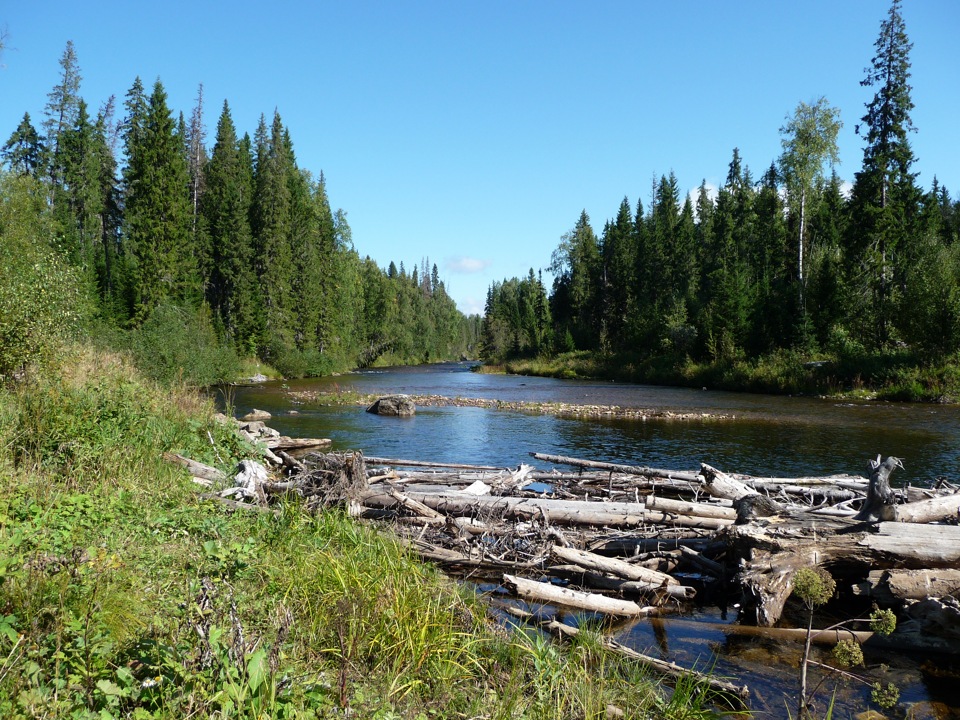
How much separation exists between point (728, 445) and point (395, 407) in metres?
14.1

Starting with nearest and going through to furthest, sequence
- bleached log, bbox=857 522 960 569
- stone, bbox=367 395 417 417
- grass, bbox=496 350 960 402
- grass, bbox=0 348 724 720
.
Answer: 1. grass, bbox=0 348 724 720
2. bleached log, bbox=857 522 960 569
3. stone, bbox=367 395 417 417
4. grass, bbox=496 350 960 402

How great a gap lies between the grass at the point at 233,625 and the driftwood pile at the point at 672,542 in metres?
1.56

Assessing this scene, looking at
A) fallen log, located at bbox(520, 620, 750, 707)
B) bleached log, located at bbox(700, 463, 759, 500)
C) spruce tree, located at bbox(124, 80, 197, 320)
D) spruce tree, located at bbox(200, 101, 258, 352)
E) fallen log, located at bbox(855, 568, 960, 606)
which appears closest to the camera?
fallen log, located at bbox(520, 620, 750, 707)

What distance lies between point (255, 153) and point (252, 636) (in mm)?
71663

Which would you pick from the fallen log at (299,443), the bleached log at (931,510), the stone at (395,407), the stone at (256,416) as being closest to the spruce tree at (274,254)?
the stone at (395,407)

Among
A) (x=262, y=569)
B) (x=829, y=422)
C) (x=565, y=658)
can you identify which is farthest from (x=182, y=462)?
(x=829, y=422)

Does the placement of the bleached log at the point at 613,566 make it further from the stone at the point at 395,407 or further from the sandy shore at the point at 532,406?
the sandy shore at the point at 532,406

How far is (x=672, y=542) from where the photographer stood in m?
8.24

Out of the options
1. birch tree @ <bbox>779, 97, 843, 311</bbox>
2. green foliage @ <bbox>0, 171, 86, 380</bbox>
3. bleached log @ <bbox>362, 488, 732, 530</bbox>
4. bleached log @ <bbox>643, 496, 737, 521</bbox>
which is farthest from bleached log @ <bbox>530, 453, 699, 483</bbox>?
birch tree @ <bbox>779, 97, 843, 311</bbox>

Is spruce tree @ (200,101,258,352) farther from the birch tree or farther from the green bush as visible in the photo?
the birch tree

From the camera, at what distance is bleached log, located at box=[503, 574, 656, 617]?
6.66m

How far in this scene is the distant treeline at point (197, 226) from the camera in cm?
4331

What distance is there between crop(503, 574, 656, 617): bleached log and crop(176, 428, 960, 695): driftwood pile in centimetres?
1

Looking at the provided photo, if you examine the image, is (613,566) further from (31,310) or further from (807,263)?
(807,263)
